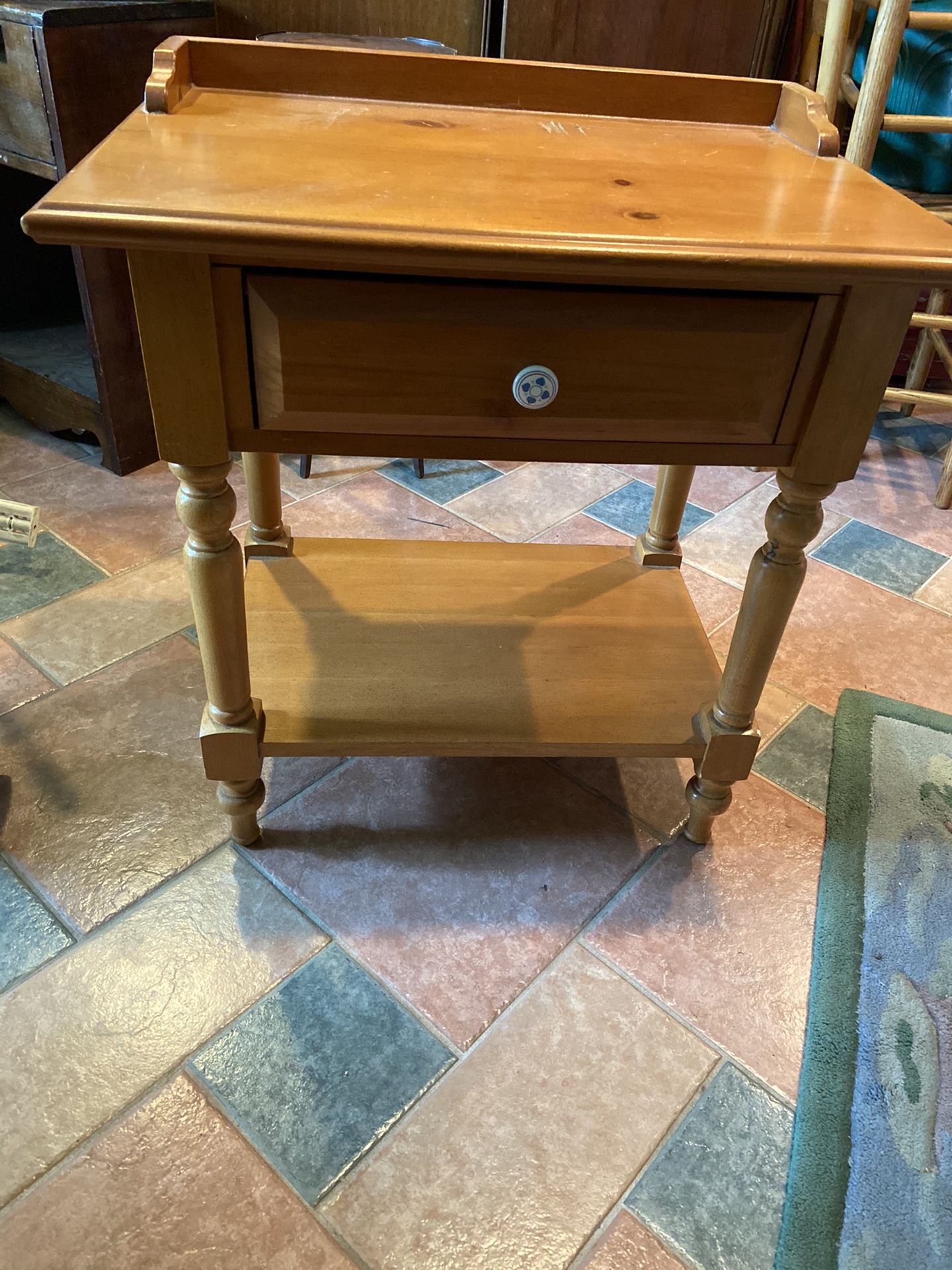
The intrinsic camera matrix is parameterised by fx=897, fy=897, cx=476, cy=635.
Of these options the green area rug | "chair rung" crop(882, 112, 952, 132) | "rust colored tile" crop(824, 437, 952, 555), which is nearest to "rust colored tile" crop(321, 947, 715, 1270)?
the green area rug

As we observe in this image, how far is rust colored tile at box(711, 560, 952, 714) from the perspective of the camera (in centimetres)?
152

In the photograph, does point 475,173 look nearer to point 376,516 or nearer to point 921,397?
point 376,516

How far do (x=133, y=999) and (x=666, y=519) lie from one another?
39.1 inches

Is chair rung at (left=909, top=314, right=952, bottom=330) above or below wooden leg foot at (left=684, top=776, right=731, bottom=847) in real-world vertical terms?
above

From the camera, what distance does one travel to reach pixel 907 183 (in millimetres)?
2100

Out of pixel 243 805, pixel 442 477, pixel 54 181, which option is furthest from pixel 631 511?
pixel 54 181

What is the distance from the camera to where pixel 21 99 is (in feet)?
5.12

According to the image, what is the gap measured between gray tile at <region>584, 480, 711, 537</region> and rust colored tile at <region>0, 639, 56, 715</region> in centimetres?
113

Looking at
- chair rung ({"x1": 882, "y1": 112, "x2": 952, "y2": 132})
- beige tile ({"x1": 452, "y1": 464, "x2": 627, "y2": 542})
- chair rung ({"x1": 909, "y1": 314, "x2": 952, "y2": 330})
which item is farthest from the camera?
chair rung ({"x1": 909, "y1": 314, "x2": 952, "y2": 330})

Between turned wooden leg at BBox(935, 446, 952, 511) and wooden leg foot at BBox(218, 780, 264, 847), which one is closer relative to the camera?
wooden leg foot at BBox(218, 780, 264, 847)

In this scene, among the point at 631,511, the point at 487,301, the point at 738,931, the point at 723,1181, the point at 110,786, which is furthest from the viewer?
the point at 631,511

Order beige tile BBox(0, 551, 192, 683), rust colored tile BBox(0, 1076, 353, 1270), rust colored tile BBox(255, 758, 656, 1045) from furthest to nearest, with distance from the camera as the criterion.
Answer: beige tile BBox(0, 551, 192, 683) < rust colored tile BBox(255, 758, 656, 1045) < rust colored tile BBox(0, 1076, 353, 1270)

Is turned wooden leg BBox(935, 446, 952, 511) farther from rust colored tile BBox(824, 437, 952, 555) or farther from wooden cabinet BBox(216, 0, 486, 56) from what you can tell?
wooden cabinet BBox(216, 0, 486, 56)

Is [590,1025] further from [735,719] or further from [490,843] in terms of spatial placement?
[735,719]
